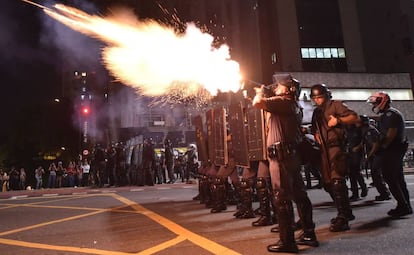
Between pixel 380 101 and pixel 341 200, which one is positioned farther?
pixel 380 101

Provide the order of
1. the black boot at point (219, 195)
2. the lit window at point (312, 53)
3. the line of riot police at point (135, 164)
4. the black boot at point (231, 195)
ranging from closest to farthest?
the black boot at point (219, 195) < the black boot at point (231, 195) < the line of riot police at point (135, 164) < the lit window at point (312, 53)

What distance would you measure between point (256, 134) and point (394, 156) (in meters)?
2.25

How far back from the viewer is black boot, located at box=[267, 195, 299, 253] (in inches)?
149

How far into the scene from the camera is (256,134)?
19.7ft

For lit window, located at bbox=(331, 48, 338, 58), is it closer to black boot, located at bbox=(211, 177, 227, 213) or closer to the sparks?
the sparks

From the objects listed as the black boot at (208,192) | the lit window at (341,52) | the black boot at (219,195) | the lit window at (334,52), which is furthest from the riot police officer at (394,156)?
the lit window at (341,52)

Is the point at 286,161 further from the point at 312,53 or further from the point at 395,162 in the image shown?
the point at 312,53

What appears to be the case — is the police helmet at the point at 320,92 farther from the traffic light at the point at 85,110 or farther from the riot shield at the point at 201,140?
the traffic light at the point at 85,110

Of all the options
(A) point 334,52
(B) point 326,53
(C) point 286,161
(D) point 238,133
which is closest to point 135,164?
(D) point 238,133

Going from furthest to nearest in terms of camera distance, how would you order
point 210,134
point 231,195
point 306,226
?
point 231,195 < point 210,134 < point 306,226

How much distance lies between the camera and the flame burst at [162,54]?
778 cm

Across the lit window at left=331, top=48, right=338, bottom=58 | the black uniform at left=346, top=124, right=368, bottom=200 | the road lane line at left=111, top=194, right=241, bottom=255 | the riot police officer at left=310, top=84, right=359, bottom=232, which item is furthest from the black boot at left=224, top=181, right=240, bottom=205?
the lit window at left=331, top=48, right=338, bottom=58

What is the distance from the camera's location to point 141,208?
8.22 meters

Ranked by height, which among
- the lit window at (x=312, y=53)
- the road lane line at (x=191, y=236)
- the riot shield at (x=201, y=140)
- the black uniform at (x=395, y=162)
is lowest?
the road lane line at (x=191, y=236)
